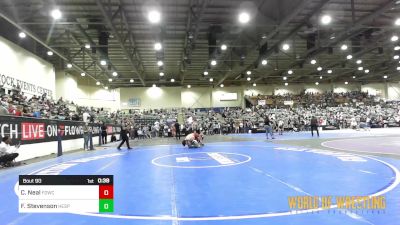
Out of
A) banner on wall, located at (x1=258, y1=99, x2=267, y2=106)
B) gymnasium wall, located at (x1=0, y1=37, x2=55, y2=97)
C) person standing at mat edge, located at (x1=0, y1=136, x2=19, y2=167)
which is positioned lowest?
person standing at mat edge, located at (x1=0, y1=136, x2=19, y2=167)

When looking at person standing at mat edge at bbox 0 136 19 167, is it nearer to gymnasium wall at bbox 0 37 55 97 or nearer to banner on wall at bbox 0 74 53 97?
banner on wall at bbox 0 74 53 97

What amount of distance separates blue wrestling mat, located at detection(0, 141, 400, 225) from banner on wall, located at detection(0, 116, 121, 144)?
8.13 feet

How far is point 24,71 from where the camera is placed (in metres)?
26.9

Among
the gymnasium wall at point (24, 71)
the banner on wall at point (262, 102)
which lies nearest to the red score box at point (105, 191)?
the gymnasium wall at point (24, 71)

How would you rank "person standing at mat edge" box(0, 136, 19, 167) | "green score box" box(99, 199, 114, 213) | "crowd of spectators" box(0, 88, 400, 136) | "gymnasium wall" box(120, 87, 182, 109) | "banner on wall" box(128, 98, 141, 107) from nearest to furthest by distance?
"green score box" box(99, 199, 114, 213) → "person standing at mat edge" box(0, 136, 19, 167) → "crowd of spectators" box(0, 88, 400, 136) → "banner on wall" box(128, 98, 141, 107) → "gymnasium wall" box(120, 87, 182, 109)

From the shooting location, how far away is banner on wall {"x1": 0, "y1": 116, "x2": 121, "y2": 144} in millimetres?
10680

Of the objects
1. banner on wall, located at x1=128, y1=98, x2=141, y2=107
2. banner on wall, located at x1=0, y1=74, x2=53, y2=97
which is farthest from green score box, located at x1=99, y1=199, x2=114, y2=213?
banner on wall, located at x1=128, y1=98, x2=141, y2=107

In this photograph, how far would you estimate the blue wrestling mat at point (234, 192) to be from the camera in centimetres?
404

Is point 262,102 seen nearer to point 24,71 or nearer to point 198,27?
point 198,27

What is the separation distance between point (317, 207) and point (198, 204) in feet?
5.88

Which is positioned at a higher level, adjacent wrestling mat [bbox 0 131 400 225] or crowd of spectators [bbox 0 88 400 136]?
crowd of spectators [bbox 0 88 400 136]

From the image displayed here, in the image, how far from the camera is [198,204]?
15.7 ft

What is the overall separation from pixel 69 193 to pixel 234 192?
3.49 meters

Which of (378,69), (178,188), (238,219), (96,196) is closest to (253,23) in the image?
(178,188)
